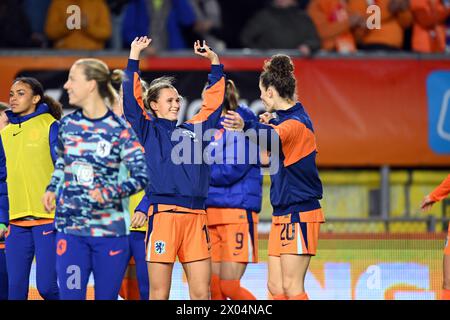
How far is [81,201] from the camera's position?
277 inches

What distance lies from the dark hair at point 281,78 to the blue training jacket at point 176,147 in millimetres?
370

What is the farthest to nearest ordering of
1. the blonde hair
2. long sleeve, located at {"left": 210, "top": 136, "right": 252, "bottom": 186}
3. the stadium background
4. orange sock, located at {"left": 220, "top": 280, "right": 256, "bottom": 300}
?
the stadium background → long sleeve, located at {"left": 210, "top": 136, "right": 252, "bottom": 186} → orange sock, located at {"left": 220, "top": 280, "right": 256, "bottom": 300} → the blonde hair

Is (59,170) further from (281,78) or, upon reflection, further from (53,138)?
(281,78)

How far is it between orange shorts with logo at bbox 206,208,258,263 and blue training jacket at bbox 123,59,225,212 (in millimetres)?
1468

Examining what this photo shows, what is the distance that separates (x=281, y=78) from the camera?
8352 millimetres

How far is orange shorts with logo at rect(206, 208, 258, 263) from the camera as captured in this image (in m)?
9.61

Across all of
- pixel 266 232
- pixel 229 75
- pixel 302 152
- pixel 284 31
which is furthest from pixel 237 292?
pixel 284 31

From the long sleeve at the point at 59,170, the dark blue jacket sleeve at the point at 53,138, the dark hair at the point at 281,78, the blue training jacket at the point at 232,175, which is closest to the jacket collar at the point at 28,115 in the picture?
the dark blue jacket sleeve at the point at 53,138

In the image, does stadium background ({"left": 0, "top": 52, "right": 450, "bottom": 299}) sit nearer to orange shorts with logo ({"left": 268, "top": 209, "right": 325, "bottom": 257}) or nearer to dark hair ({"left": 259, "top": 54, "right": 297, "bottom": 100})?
orange shorts with logo ({"left": 268, "top": 209, "right": 325, "bottom": 257})

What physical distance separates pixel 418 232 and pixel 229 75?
2.85m

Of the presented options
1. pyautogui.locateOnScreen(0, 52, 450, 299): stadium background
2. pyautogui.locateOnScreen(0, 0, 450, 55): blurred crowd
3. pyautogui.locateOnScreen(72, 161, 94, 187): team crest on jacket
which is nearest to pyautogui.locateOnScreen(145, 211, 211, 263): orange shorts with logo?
pyautogui.locateOnScreen(72, 161, 94, 187): team crest on jacket

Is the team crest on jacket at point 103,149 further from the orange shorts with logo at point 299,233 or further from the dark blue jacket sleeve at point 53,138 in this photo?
the orange shorts with logo at point 299,233

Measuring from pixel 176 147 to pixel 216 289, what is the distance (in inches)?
81.1
